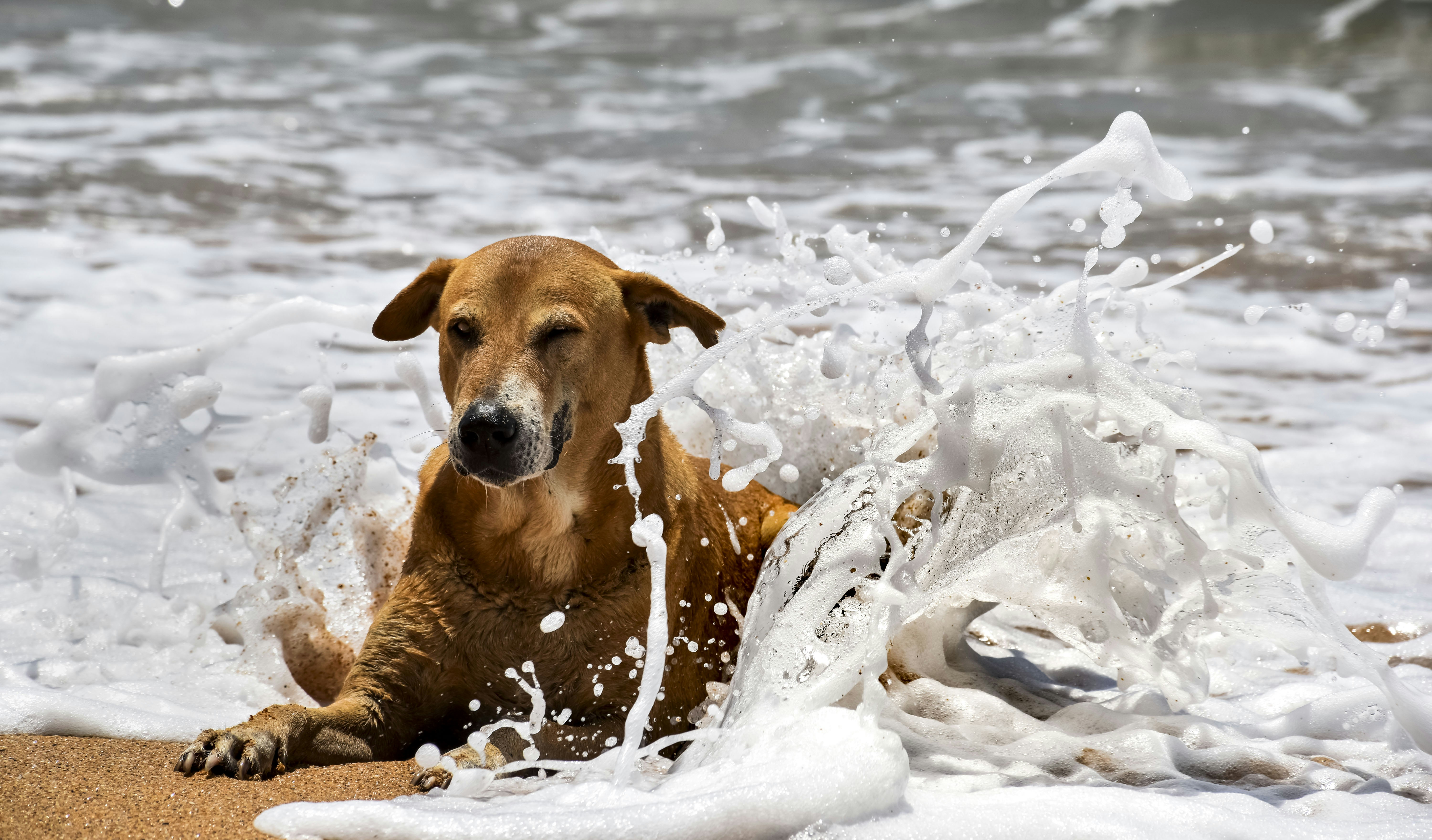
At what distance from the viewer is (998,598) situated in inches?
145

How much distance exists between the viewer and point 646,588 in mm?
3600

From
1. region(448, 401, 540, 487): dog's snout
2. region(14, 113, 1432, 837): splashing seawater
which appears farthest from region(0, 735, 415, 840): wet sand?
region(448, 401, 540, 487): dog's snout

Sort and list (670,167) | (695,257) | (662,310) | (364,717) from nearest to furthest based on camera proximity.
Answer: (364,717), (662,310), (695,257), (670,167)

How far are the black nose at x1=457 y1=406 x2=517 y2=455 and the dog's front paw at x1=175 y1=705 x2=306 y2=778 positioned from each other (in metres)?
0.83

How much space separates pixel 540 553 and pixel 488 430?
51 cm

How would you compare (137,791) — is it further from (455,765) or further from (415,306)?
(415,306)

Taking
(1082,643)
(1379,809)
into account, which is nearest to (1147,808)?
(1379,809)

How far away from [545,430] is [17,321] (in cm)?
570

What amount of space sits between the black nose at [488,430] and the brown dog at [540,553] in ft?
0.23

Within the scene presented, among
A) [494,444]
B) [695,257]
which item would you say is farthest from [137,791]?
[695,257]

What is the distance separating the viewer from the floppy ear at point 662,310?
3.68 meters

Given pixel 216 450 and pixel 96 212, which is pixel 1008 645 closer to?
pixel 216 450

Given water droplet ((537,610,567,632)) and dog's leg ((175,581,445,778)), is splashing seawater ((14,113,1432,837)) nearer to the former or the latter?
water droplet ((537,610,567,632))

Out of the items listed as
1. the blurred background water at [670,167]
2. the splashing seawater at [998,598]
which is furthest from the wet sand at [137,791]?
the blurred background water at [670,167]
